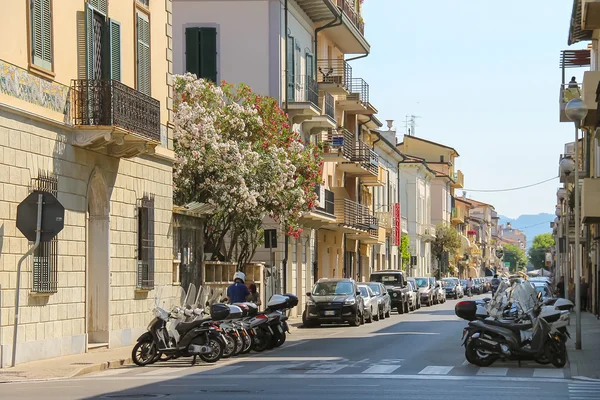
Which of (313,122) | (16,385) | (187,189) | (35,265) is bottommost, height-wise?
(16,385)

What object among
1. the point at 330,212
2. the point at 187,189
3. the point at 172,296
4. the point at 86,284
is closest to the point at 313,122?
the point at 330,212

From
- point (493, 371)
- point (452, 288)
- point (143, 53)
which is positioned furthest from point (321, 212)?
point (452, 288)

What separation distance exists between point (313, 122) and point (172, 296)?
18.3 metres

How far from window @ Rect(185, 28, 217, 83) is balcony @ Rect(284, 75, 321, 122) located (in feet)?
10.1

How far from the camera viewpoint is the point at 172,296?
30.2m

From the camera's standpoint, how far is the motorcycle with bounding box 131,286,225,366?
72.3 ft

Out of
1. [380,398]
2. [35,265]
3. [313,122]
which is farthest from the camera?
[313,122]

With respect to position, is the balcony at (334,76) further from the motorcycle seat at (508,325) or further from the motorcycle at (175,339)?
the motorcycle seat at (508,325)

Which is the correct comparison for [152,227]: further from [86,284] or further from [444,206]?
[444,206]

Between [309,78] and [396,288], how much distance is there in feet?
41.2

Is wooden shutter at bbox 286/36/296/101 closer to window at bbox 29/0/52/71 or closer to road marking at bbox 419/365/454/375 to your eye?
window at bbox 29/0/52/71

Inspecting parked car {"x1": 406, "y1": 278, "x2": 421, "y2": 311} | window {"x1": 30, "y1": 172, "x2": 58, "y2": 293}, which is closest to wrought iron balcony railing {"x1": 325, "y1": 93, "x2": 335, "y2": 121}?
parked car {"x1": 406, "y1": 278, "x2": 421, "y2": 311}

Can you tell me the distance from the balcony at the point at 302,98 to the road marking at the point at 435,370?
75.4ft

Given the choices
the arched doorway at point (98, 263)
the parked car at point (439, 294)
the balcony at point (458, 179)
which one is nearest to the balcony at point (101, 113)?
the arched doorway at point (98, 263)
